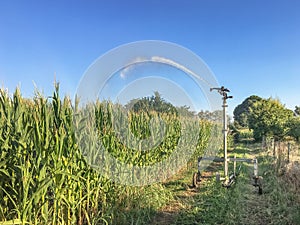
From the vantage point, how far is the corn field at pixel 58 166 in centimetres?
265

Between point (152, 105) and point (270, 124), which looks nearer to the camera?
point (152, 105)

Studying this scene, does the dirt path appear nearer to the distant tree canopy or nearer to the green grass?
the green grass

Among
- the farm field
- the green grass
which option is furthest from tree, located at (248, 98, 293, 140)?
the farm field

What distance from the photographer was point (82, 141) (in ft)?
11.1

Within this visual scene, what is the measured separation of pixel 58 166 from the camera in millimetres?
2795

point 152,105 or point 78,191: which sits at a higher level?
point 152,105

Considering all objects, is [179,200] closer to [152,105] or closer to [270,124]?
[152,105]

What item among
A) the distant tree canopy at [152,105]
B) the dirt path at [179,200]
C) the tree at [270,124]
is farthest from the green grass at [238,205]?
the tree at [270,124]

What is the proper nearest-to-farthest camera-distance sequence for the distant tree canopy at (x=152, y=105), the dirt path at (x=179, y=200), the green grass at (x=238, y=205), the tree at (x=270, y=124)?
the green grass at (x=238, y=205) → the dirt path at (x=179, y=200) → the distant tree canopy at (x=152, y=105) → the tree at (x=270, y=124)

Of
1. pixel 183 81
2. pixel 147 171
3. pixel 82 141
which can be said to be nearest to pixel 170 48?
pixel 183 81

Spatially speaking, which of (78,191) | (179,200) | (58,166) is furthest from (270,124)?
(58,166)

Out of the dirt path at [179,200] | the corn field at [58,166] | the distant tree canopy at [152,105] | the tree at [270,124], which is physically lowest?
the dirt path at [179,200]

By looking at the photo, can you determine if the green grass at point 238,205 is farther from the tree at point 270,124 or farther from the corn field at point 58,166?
the tree at point 270,124

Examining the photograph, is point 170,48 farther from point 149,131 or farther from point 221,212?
point 221,212
